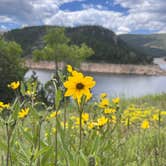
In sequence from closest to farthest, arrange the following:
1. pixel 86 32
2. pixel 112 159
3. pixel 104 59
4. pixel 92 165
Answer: pixel 92 165, pixel 112 159, pixel 104 59, pixel 86 32

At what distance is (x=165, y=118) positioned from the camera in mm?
6367

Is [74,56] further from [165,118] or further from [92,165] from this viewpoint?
[92,165]

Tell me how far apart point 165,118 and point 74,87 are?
4946 mm

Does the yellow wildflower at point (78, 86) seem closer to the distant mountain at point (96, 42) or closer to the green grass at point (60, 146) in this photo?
the green grass at point (60, 146)

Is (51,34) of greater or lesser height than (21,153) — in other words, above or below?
above

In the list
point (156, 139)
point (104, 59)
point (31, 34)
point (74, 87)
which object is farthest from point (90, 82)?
point (31, 34)

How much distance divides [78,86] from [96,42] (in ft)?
385

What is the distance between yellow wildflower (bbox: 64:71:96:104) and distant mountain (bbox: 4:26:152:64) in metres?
102

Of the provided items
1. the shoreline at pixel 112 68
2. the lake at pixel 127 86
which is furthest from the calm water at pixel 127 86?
the shoreline at pixel 112 68

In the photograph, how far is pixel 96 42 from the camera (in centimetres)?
11831

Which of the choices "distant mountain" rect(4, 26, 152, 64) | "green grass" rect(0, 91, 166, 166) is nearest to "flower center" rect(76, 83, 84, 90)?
"green grass" rect(0, 91, 166, 166)

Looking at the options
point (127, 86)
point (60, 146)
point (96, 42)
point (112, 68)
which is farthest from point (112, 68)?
point (60, 146)

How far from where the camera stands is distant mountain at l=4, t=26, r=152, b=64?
107 metres

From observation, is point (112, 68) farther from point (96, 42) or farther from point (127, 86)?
point (127, 86)
